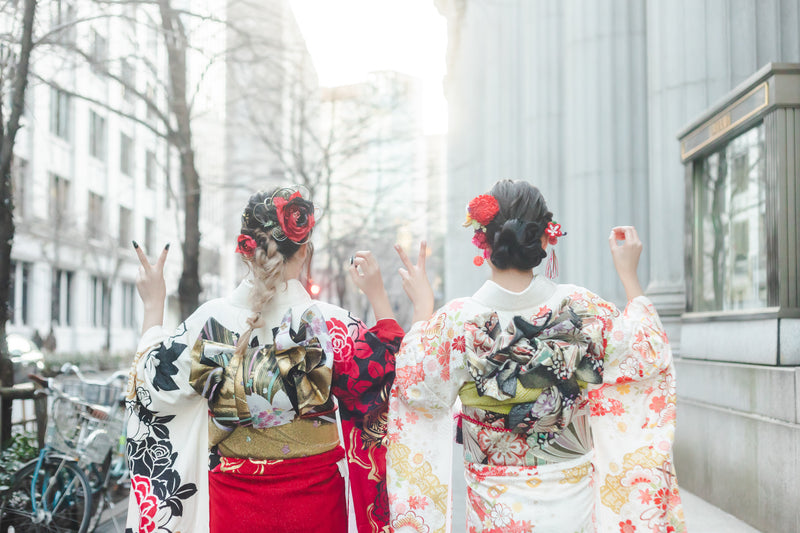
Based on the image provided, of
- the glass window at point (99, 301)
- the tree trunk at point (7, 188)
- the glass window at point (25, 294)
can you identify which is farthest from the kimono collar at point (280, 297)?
the glass window at point (99, 301)

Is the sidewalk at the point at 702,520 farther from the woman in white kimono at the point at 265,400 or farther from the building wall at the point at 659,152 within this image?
the woman in white kimono at the point at 265,400

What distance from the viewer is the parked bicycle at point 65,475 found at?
4996mm

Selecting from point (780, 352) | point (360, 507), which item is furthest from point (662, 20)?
point (360, 507)

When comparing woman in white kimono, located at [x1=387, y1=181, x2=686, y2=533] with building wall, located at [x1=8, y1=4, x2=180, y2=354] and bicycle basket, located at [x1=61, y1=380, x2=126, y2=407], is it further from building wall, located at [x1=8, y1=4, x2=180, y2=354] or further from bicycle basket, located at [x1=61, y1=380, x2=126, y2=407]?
building wall, located at [x1=8, y1=4, x2=180, y2=354]

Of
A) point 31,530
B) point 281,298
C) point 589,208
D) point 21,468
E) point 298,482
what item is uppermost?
point 589,208

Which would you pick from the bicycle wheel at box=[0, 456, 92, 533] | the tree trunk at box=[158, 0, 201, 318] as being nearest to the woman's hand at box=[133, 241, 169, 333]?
the bicycle wheel at box=[0, 456, 92, 533]

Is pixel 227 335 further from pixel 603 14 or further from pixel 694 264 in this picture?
pixel 603 14

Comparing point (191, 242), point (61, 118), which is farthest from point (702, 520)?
point (61, 118)

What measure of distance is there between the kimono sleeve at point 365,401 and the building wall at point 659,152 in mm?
2686

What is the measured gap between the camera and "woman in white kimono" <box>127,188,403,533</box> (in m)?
2.89

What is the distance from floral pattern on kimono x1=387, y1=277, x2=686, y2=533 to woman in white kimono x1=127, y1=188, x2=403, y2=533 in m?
0.18

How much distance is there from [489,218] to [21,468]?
3847mm

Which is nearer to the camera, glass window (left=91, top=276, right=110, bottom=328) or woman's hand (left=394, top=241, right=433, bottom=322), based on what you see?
woman's hand (left=394, top=241, right=433, bottom=322)

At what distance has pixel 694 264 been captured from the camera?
674cm
